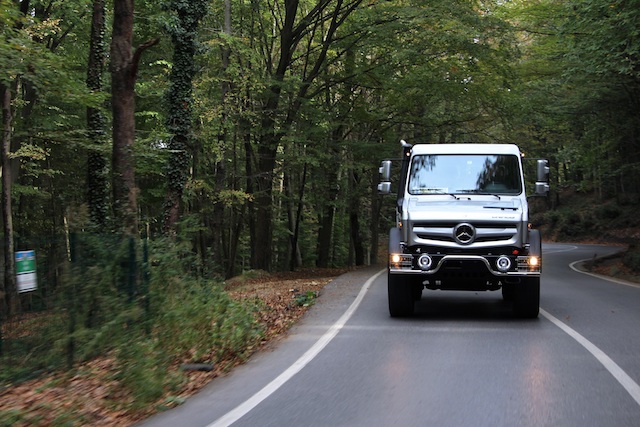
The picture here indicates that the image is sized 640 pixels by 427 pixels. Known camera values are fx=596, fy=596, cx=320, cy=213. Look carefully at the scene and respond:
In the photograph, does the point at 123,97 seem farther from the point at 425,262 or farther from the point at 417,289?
the point at 417,289

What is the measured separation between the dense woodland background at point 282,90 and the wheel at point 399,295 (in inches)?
171

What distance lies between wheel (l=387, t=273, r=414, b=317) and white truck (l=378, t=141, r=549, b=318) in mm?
17

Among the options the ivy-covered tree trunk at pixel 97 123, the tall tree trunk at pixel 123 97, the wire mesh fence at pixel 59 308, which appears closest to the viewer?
the wire mesh fence at pixel 59 308

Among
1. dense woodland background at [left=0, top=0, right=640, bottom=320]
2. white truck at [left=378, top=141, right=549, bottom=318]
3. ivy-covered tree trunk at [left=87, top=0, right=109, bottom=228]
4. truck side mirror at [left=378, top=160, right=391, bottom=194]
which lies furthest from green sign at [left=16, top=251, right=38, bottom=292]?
ivy-covered tree trunk at [left=87, top=0, right=109, bottom=228]

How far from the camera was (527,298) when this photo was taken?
10.1m

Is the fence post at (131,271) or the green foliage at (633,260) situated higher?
the fence post at (131,271)

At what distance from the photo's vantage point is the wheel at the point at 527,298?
9.96 m

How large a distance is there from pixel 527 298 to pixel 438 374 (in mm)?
4050

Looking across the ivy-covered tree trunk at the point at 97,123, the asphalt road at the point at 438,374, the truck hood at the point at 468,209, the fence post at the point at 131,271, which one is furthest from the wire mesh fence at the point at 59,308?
the ivy-covered tree trunk at the point at 97,123

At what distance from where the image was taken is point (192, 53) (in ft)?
53.9

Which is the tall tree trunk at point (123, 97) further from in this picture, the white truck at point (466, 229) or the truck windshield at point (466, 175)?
the truck windshield at point (466, 175)

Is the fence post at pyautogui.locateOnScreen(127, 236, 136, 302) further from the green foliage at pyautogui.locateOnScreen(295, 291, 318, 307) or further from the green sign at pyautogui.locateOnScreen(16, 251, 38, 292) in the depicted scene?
the green foliage at pyautogui.locateOnScreen(295, 291, 318, 307)

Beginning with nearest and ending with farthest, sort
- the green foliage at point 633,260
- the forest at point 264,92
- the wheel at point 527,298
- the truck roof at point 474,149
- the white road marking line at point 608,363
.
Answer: the white road marking line at point 608,363
the wheel at point 527,298
the truck roof at point 474,149
the forest at point 264,92
the green foliage at point 633,260

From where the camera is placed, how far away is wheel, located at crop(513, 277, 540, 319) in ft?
32.7
